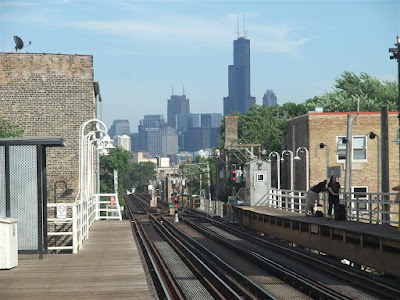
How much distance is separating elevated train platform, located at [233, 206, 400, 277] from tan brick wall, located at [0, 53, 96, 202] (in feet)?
61.0

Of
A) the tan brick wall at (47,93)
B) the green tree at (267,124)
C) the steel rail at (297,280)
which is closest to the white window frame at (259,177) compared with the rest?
the tan brick wall at (47,93)

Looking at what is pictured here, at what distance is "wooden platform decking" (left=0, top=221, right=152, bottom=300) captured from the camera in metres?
12.3

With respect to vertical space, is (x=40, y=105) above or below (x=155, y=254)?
above

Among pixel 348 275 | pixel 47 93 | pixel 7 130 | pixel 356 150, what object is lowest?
pixel 348 275

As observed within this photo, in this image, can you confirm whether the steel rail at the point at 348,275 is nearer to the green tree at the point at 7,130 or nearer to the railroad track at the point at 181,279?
the railroad track at the point at 181,279

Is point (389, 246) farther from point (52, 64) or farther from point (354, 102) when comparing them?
point (354, 102)

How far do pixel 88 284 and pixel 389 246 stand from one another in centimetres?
806

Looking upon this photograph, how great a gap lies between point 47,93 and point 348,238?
100 ft

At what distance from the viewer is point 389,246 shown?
18562 millimetres

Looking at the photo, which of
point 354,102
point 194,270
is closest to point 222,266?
point 194,270

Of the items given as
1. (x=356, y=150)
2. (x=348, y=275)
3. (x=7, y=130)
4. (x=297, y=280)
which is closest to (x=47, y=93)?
(x=7, y=130)

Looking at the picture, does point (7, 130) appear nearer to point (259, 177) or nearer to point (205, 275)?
point (259, 177)

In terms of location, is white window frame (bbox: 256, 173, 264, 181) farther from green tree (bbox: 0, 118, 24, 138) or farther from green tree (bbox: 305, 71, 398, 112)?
green tree (bbox: 305, 71, 398, 112)

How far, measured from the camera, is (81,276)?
1444 centimetres
